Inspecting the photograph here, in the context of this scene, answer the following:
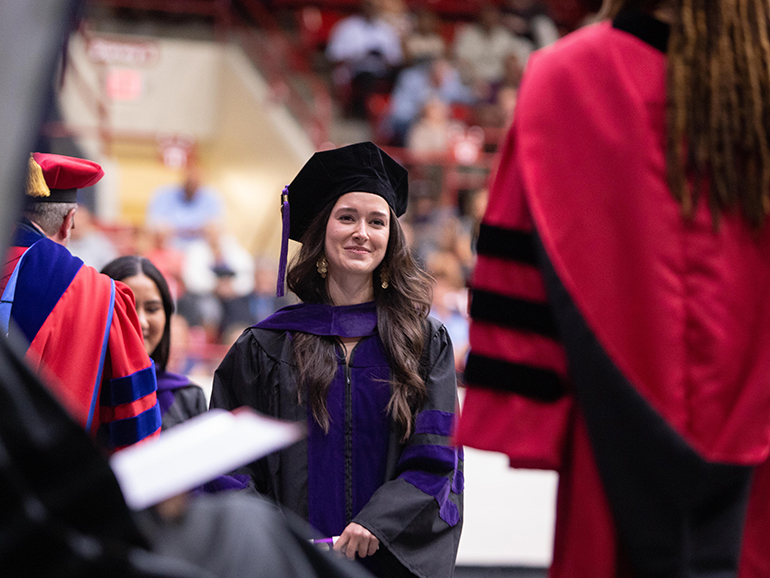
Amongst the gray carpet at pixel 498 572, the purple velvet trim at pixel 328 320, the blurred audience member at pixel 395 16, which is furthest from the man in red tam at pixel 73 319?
the blurred audience member at pixel 395 16

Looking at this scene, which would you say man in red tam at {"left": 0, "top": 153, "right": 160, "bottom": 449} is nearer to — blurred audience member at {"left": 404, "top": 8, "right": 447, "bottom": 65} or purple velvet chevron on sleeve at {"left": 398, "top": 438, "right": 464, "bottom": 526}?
purple velvet chevron on sleeve at {"left": 398, "top": 438, "right": 464, "bottom": 526}

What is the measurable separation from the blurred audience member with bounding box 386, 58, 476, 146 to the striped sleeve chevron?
8768 millimetres

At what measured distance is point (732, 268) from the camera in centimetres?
146

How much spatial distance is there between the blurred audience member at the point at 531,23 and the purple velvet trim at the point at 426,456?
33.0 ft

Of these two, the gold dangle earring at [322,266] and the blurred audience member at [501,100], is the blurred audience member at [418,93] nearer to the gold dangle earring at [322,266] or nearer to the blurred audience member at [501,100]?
the blurred audience member at [501,100]

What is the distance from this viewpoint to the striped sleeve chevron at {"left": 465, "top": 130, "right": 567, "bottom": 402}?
4.85 feet

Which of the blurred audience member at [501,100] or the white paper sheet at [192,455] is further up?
the blurred audience member at [501,100]

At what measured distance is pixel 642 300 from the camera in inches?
57.0

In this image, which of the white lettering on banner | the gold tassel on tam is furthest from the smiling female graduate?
the white lettering on banner

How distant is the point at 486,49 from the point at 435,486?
9885 mm

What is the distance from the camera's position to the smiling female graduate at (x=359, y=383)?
8.49 feet

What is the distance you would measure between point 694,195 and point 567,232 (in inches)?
8.8

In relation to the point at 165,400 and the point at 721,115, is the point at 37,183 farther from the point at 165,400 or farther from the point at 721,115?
the point at 721,115

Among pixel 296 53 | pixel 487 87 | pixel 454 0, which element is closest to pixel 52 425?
pixel 487 87
